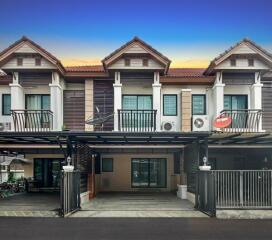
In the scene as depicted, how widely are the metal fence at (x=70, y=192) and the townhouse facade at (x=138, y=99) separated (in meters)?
2.38

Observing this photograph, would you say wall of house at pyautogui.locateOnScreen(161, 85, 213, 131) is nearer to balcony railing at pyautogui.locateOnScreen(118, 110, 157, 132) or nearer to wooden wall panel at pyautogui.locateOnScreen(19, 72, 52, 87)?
balcony railing at pyautogui.locateOnScreen(118, 110, 157, 132)

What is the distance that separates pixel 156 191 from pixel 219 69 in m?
9.06

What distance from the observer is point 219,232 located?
11.4 metres

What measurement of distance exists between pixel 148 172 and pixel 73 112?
686cm

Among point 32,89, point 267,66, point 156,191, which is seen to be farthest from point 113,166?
point 267,66

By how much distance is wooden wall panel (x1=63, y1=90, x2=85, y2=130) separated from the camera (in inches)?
849

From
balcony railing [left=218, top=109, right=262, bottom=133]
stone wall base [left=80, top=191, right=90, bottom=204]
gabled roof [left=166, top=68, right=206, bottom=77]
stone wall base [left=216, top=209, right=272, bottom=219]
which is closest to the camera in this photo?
stone wall base [left=216, top=209, right=272, bottom=219]

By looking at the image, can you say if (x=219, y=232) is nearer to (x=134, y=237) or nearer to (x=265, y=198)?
(x=134, y=237)

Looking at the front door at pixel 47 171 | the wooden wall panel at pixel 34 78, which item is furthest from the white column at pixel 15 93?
the front door at pixel 47 171

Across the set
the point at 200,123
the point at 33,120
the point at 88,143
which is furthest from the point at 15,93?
the point at 200,123

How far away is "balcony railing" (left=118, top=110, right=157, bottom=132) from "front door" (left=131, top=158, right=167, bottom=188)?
599 cm

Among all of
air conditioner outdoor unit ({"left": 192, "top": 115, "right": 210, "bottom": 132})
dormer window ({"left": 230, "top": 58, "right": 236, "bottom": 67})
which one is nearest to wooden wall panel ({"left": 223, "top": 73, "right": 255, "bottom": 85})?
dormer window ({"left": 230, "top": 58, "right": 236, "bottom": 67})

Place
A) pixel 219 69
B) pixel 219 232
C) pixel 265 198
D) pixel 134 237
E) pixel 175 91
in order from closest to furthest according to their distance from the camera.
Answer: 1. pixel 134 237
2. pixel 219 232
3. pixel 265 198
4. pixel 219 69
5. pixel 175 91

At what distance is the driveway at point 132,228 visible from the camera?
10.7 meters
